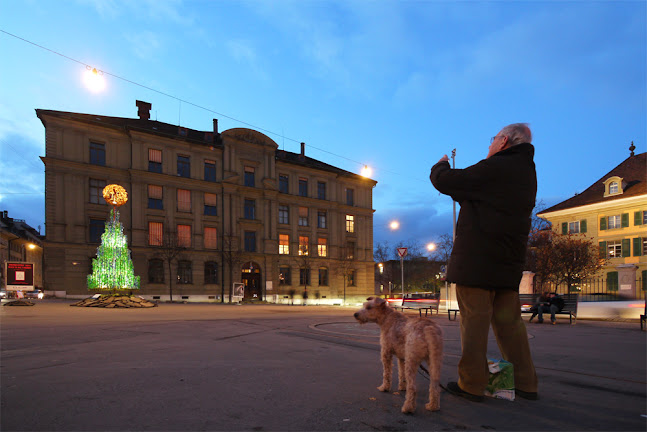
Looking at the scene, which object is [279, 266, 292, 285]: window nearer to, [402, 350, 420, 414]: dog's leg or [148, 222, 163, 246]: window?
[148, 222, 163, 246]: window

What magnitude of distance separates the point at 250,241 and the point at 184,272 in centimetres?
775

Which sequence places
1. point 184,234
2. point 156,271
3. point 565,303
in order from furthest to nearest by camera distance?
1. point 184,234
2. point 156,271
3. point 565,303

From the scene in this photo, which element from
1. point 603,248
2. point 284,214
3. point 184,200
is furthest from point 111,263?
point 603,248

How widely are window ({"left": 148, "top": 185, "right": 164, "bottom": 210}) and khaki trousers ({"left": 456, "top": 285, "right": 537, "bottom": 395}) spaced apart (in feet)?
128

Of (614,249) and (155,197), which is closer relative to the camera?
(614,249)

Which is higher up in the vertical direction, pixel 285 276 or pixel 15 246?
pixel 15 246

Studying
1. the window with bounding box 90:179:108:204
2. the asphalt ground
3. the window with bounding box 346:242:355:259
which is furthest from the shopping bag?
the window with bounding box 346:242:355:259

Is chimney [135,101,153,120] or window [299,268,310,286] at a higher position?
chimney [135,101,153,120]

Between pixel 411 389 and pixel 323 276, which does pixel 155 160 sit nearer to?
pixel 323 276

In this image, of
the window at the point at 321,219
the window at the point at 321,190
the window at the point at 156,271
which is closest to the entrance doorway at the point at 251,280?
the window at the point at 156,271

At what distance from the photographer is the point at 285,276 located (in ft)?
150

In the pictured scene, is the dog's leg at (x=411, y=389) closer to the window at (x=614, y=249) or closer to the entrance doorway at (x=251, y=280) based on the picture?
the entrance doorway at (x=251, y=280)

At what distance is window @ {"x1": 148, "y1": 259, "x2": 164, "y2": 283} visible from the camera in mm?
37406

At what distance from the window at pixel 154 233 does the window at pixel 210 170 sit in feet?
23.0
